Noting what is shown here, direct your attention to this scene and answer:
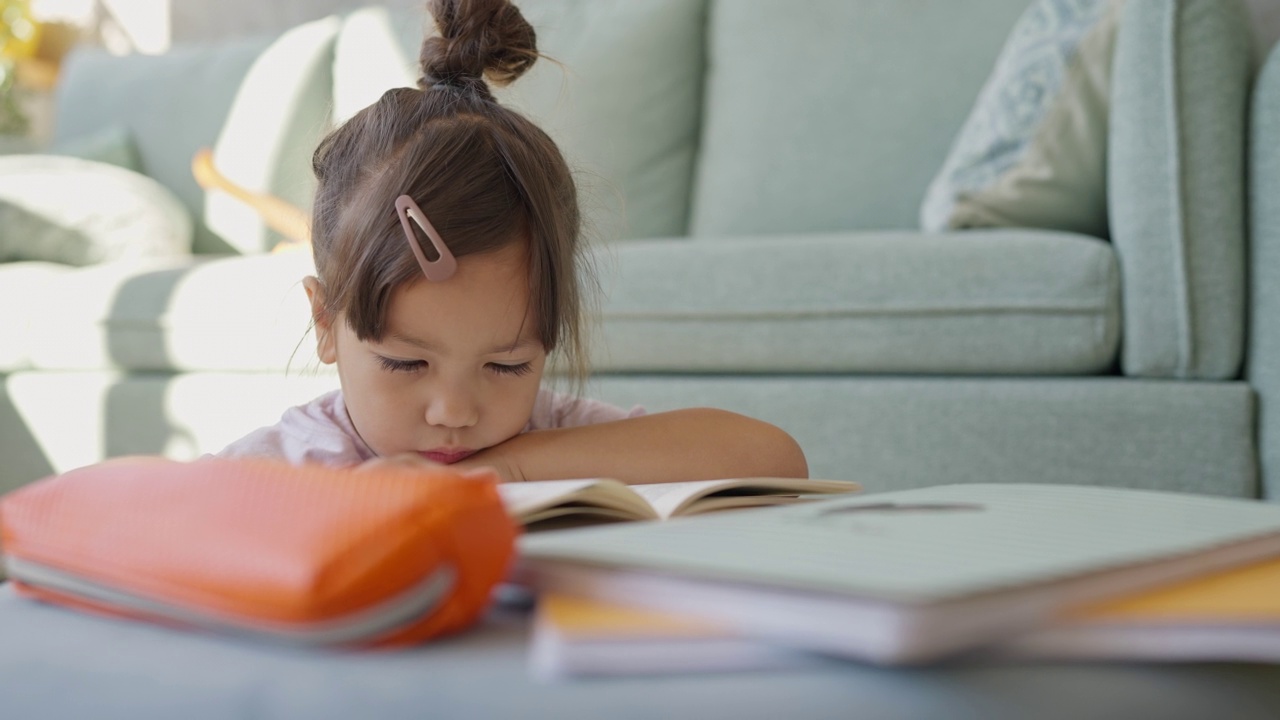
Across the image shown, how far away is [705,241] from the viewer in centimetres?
170

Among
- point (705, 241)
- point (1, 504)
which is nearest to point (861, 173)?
point (705, 241)

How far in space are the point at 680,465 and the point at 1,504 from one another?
0.55 meters

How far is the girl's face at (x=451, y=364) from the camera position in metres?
0.87

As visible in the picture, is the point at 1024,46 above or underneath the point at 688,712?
above

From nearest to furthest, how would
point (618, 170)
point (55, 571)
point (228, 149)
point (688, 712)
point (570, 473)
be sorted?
1. point (688, 712)
2. point (55, 571)
3. point (570, 473)
4. point (618, 170)
5. point (228, 149)

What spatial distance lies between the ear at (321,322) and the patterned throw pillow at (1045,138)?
106cm

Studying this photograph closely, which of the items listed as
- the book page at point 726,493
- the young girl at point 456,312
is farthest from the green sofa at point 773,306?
the young girl at point 456,312

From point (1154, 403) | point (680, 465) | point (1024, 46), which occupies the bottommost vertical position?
point (1154, 403)

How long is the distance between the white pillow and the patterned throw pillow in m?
1.66

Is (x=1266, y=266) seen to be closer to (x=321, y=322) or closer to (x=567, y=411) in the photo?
(x=567, y=411)

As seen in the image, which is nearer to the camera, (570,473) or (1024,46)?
(570,473)

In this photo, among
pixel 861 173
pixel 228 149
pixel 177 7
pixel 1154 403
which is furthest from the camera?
pixel 177 7

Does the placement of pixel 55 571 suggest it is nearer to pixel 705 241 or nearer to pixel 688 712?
pixel 688 712

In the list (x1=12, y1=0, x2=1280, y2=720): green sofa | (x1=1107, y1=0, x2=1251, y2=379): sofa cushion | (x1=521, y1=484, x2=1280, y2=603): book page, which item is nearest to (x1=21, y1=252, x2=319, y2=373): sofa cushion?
(x1=12, y1=0, x2=1280, y2=720): green sofa
